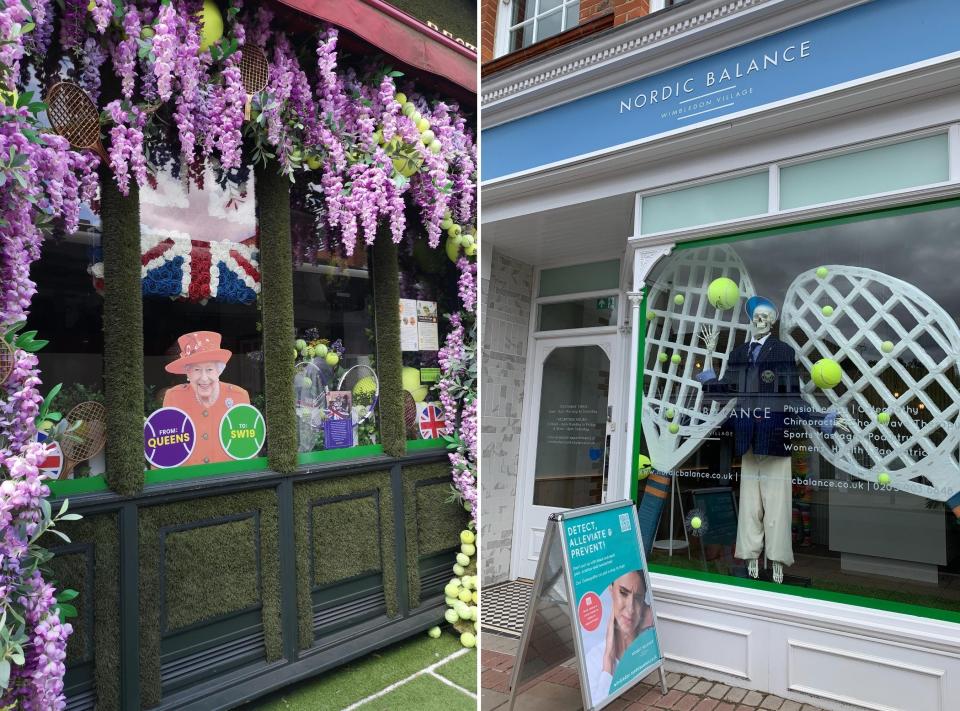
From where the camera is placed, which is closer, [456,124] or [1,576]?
[1,576]

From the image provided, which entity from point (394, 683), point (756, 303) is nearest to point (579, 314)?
point (756, 303)

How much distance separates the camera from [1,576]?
2547mm

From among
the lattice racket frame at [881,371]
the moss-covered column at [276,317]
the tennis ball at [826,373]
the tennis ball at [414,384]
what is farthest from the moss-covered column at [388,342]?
the tennis ball at [826,373]

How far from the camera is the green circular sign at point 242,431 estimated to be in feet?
12.7

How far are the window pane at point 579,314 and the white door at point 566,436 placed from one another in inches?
4.8

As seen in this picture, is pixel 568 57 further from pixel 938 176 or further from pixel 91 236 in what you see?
pixel 91 236

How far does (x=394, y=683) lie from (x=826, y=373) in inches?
120

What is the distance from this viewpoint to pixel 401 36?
4262 mm

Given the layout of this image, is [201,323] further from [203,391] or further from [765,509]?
[765,509]

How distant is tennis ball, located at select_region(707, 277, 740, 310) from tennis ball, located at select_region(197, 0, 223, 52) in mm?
3175

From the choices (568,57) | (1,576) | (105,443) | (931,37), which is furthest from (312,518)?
(931,37)

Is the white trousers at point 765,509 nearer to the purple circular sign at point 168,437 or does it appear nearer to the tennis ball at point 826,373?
the tennis ball at point 826,373

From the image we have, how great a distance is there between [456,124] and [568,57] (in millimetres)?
1255

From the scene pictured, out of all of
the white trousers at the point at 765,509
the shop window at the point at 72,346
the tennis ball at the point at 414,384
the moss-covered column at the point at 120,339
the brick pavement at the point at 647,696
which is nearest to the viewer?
the shop window at the point at 72,346
